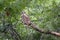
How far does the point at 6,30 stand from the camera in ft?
14.6

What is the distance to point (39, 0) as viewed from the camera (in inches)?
130

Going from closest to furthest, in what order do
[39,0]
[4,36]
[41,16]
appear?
[39,0] < [41,16] < [4,36]

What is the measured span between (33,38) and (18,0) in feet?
6.29

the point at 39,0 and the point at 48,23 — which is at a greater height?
the point at 39,0

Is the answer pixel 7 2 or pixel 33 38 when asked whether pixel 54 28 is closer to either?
pixel 33 38

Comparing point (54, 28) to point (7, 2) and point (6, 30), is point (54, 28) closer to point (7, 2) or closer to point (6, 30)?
point (6, 30)

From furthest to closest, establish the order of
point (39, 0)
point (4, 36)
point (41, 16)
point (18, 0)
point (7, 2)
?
point (4, 36), point (41, 16), point (39, 0), point (18, 0), point (7, 2)

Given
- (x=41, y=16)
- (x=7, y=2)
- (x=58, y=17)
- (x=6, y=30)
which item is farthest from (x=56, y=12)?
(x=7, y=2)

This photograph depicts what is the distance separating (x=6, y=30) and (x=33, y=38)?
2.09ft

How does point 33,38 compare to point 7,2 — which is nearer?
point 7,2

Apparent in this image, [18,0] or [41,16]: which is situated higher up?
[18,0]

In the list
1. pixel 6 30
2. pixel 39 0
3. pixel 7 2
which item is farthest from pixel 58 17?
pixel 7 2

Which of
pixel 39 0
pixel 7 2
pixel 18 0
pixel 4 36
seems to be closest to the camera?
pixel 7 2

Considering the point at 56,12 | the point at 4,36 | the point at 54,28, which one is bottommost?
the point at 4,36
